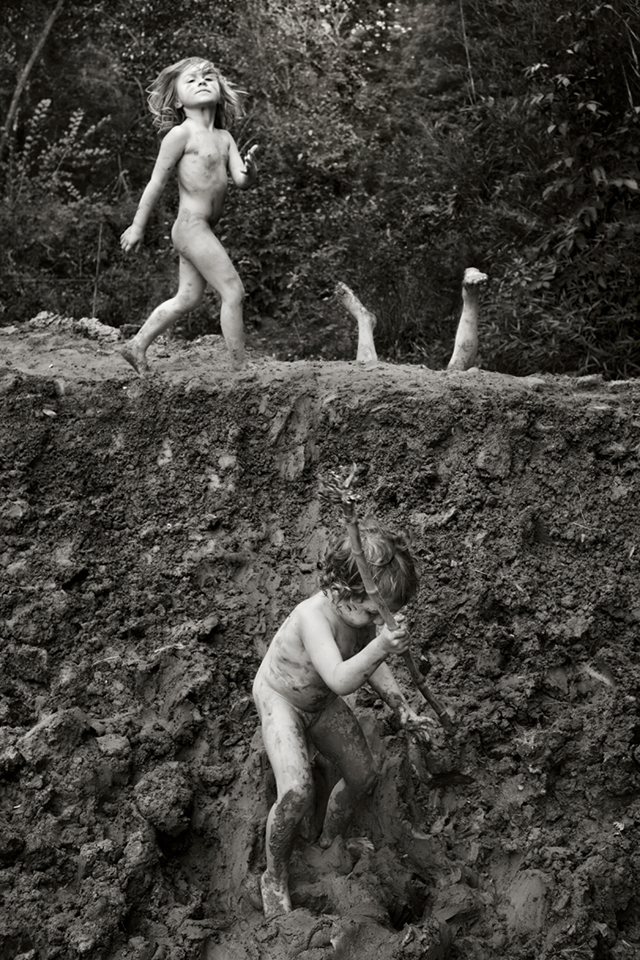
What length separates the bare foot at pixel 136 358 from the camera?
530 centimetres

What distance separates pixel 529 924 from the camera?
3.42 m

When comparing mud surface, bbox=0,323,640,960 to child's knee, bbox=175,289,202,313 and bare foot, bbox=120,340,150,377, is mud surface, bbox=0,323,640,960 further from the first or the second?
child's knee, bbox=175,289,202,313

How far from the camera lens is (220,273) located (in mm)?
5297

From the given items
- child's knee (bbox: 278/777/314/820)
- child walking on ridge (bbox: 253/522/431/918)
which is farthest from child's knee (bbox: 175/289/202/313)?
child's knee (bbox: 278/777/314/820)

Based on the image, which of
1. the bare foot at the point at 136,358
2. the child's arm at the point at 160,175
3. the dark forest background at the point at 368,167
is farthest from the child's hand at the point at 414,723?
the dark forest background at the point at 368,167

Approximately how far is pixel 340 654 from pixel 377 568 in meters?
0.29

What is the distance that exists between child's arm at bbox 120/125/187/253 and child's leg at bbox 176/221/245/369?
0.21 meters

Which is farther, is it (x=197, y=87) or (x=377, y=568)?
(x=197, y=87)

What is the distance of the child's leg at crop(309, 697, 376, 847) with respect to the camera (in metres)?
3.40

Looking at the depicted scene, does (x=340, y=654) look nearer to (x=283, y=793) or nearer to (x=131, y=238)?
(x=283, y=793)

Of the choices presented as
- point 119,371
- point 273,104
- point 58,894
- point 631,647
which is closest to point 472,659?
point 631,647

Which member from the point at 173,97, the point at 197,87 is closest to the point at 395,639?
the point at 197,87

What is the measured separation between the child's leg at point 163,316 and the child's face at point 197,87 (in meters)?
0.77

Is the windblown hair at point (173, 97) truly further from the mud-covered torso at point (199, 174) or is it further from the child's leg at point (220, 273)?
the child's leg at point (220, 273)
